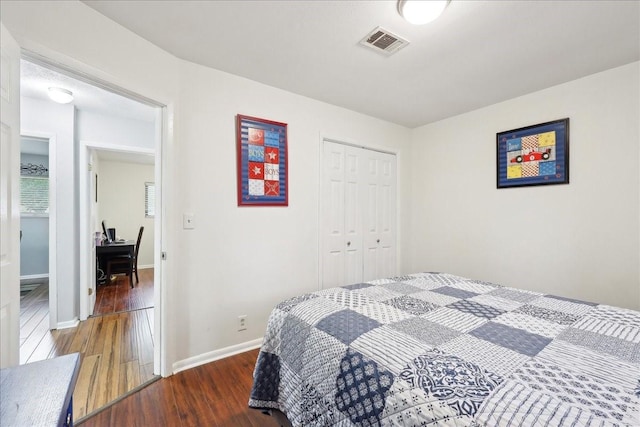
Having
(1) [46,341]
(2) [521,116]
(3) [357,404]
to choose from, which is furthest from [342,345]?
(1) [46,341]

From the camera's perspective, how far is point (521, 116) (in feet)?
9.07

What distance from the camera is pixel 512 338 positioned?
1138mm

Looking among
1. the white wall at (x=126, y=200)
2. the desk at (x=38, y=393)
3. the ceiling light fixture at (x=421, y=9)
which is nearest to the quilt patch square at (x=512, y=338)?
the desk at (x=38, y=393)

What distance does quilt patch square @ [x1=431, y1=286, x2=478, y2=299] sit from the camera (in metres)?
1.74

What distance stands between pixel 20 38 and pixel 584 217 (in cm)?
389

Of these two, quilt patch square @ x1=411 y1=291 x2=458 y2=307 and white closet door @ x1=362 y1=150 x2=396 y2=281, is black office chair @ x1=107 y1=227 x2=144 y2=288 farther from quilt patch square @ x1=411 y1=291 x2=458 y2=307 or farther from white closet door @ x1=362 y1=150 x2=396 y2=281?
quilt patch square @ x1=411 y1=291 x2=458 y2=307

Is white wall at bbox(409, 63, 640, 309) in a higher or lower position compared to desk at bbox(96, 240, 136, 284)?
higher

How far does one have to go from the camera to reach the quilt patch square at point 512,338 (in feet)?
3.46

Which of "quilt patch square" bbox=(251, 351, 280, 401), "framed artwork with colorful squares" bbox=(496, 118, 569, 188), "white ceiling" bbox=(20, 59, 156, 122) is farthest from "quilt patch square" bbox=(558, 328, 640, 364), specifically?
"white ceiling" bbox=(20, 59, 156, 122)

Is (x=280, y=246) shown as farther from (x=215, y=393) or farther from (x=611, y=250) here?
(x=611, y=250)

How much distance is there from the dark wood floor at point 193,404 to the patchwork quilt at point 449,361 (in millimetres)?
363

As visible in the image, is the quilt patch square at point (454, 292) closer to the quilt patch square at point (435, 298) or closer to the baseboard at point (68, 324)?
the quilt patch square at point (435, 298)

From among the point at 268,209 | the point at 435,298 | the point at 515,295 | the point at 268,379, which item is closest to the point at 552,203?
the point at 515,295

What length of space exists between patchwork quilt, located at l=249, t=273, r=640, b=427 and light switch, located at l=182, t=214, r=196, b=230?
1085mm
